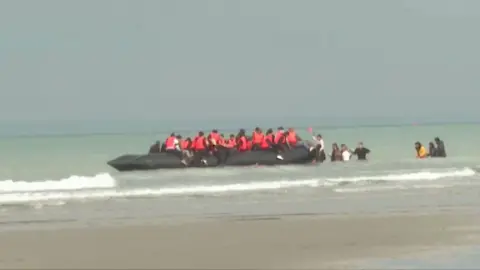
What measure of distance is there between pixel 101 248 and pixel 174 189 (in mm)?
9635

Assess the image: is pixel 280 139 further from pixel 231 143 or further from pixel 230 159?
pixel 230 159

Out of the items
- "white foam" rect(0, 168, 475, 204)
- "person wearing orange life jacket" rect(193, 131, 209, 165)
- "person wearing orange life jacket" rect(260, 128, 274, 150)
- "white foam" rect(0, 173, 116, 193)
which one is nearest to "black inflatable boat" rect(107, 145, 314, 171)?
"person wearing orange life jacket" rect(193, 131, 209, 165)

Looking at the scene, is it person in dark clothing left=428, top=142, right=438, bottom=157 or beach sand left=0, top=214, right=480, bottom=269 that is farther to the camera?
person in dark clothing left=428, top=142, right=438, bottom=157

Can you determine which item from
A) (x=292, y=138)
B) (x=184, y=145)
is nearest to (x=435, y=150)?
(x=292, y=138)

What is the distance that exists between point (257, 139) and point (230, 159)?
1.10 m

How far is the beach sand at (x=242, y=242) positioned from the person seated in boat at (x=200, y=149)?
12.6m

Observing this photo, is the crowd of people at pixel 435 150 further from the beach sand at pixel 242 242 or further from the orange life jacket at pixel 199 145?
the beach sand at pixel 242 242

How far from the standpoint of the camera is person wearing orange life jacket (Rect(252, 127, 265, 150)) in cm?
2622

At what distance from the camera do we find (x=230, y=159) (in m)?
26.1

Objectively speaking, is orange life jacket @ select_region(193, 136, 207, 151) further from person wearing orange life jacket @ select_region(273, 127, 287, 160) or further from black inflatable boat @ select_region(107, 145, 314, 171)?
person wearing orange life jacket @ select_region(273, 127, 287, 160)

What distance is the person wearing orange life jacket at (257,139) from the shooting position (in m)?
26.2

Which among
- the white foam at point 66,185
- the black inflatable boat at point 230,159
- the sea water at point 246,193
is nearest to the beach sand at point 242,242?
the sea water at point 246,193

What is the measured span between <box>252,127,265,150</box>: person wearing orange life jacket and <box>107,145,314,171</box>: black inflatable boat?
246 mm

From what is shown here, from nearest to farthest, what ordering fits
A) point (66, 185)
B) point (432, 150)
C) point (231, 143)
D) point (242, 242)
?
1. point (242, 242)
2. point (66, 185)
3. point (231, 143)
4. point (432, 150)
